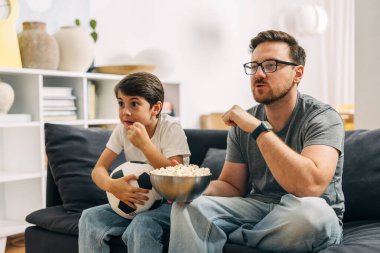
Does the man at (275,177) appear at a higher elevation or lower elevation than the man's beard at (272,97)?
lower

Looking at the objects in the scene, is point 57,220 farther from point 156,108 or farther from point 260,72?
point 260,72

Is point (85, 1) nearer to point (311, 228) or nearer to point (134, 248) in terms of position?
point (134, 248)

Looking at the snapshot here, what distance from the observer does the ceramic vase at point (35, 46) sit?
329 centimetres

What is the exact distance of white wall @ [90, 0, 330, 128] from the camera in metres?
4.41

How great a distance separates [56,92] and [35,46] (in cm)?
34

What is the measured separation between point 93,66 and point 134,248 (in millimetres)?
2506

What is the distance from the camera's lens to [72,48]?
350 centimetres

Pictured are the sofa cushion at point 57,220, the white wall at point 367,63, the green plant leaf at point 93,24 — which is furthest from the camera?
the green plant leaf at point 93,24

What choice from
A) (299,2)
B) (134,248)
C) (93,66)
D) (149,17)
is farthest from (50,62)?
(299,2)

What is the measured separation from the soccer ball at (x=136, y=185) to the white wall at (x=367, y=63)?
59.5 inches

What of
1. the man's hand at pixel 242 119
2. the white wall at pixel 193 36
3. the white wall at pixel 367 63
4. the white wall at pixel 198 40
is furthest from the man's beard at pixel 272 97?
the white wall at pixel 198 40

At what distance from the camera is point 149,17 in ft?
15.7

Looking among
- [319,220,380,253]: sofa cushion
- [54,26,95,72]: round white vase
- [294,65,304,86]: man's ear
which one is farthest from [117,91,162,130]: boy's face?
[54,26,95,72]: round white vase

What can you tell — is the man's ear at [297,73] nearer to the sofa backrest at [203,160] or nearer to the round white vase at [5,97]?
the sofa backrest at [203,160]
